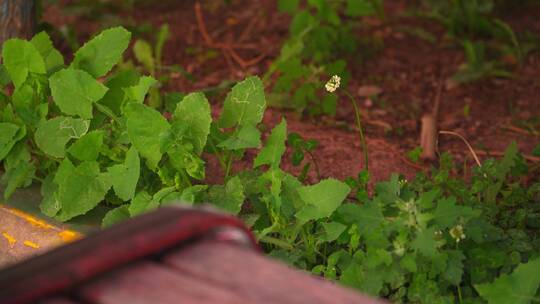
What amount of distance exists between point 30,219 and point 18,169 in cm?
17

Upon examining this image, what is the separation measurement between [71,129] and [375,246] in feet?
3.15

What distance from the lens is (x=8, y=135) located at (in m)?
3.15

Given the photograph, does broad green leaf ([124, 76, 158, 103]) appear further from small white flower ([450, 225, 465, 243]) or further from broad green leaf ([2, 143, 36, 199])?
small white flower ([450, 225, 465, 243])

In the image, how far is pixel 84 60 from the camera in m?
3.17

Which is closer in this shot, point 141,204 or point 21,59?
point 141,204

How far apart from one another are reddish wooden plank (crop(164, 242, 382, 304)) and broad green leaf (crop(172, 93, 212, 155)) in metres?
1.19

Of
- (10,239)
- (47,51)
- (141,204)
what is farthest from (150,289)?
(47,51)

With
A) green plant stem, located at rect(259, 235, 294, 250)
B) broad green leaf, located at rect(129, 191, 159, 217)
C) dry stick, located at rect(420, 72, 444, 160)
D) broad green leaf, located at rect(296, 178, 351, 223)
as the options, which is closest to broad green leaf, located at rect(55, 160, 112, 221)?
broad green leaf, located at rect(129, 191, 159, 217)

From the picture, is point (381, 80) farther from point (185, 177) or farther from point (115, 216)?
point (115, 216)

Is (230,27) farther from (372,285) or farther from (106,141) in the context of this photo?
(372,285)

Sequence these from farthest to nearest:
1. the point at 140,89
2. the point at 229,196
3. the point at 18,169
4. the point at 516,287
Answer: the point at 18,169 < the point at 140,89 < the point at 229,196 < the point at 516,287

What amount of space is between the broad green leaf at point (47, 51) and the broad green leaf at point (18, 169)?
0.27 m

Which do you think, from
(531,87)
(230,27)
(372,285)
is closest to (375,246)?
(372,285)

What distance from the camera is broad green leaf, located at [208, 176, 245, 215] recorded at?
2.85m
